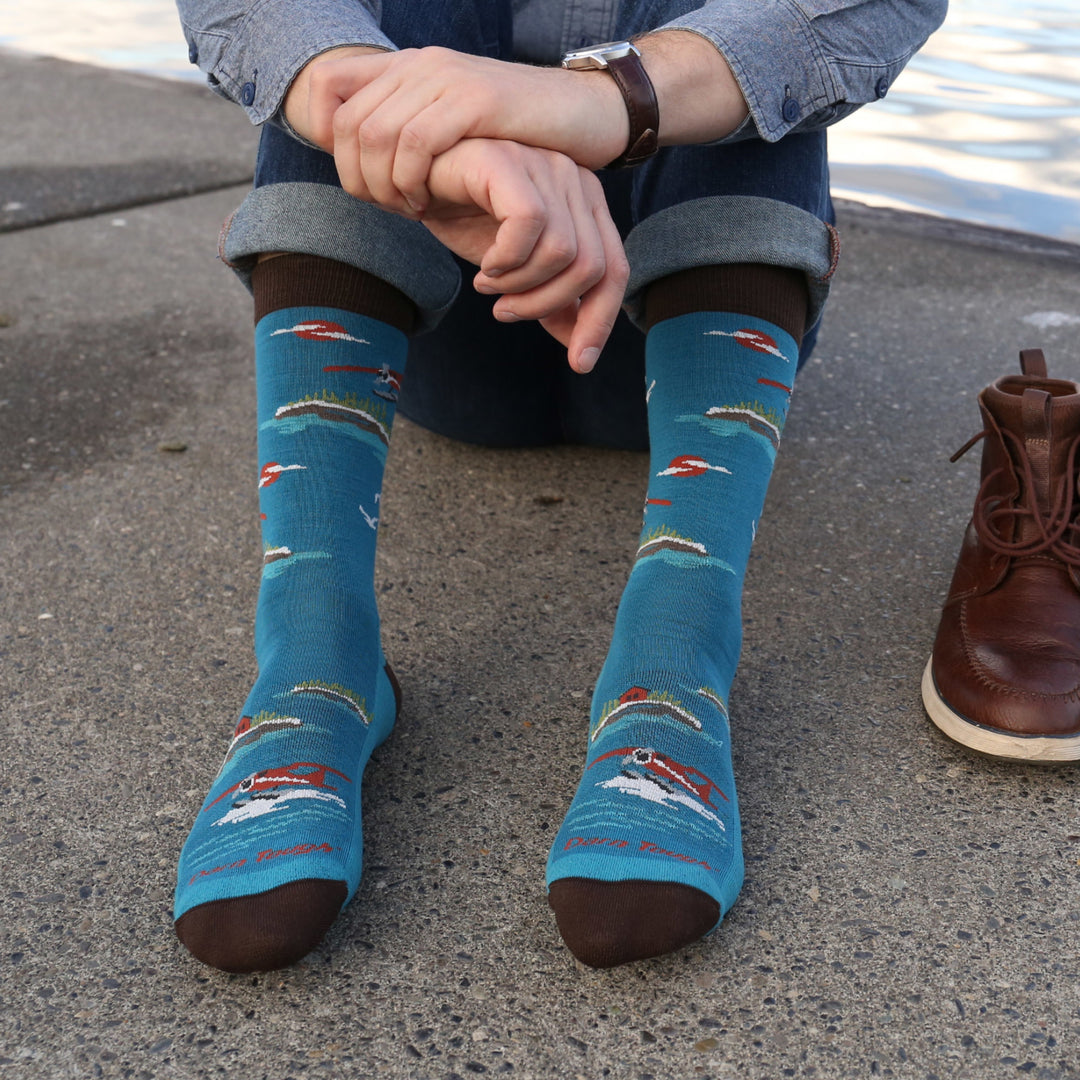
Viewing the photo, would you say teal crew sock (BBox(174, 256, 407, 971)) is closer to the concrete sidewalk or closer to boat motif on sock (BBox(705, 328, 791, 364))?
the concrete sidewalk

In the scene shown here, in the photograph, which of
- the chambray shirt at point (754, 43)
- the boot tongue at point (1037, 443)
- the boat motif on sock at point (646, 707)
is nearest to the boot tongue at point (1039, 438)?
the boot tongue at point (1037, 443)

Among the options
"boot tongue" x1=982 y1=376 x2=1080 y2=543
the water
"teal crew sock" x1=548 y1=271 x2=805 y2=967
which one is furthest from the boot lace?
the water

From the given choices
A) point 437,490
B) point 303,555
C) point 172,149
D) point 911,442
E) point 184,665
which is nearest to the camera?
point 303,555

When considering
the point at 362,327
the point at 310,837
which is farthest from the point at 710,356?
the point at 310,837

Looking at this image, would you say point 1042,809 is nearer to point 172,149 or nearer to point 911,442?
point 911,442

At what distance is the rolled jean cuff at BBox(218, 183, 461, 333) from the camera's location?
0.99 m

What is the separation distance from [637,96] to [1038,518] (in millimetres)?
571

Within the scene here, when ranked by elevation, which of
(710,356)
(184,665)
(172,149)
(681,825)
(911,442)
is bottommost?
(172,149)

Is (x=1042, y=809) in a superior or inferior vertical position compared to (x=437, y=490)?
superior

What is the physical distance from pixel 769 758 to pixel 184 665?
60 centimetres

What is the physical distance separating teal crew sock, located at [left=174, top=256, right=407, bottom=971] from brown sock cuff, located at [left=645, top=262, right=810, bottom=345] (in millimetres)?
260

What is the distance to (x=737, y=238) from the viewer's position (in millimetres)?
996

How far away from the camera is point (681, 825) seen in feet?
2.74

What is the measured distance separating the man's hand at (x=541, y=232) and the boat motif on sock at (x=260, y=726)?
0.36 metres
